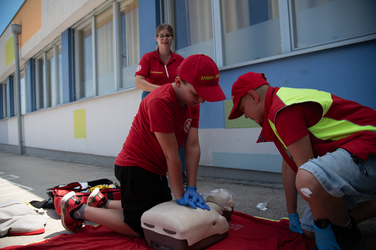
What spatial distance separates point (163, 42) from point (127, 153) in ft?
4.81

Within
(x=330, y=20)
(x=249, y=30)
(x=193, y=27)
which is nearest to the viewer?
(x=330, y=20)

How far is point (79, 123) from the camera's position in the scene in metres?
5.91

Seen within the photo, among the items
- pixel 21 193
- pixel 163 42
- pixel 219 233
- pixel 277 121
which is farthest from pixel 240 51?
pixel 21 193

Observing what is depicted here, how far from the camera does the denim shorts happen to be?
1.06m

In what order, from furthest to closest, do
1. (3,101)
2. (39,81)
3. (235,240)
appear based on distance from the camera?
(3,101) → (39,81) → (235,240)

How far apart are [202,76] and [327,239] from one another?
40.6 inches

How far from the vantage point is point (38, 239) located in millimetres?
1615

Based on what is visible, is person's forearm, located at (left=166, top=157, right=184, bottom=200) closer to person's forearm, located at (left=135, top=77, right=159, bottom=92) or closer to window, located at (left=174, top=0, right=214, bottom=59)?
person's forearm, located at (left=135, top=77, right=159, bottom=92)

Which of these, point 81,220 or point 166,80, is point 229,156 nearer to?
point 166,80

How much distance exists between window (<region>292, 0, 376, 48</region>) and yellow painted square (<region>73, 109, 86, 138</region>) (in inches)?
195

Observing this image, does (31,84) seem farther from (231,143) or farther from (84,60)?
(231,143)

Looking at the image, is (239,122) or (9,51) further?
(9,51)

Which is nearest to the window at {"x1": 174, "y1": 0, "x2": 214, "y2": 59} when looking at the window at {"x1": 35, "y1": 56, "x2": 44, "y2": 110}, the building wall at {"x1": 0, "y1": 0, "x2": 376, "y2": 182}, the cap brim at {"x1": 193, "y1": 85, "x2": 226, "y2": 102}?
the building wall at {"x1": 0, "y1": 0, "x2": 376, "y2": 182}

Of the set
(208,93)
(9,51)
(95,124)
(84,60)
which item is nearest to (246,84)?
(208,93)
